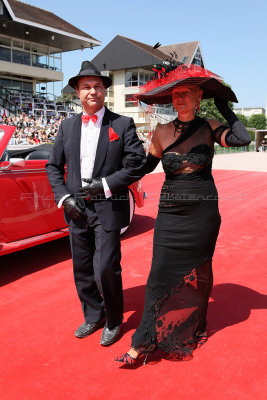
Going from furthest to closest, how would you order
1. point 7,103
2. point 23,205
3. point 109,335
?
point 7,103 → point 23,205 → point 109,335

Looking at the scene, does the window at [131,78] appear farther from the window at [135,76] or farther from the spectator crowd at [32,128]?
the spectator crowd at [32,128]

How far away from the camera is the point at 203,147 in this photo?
107 inches

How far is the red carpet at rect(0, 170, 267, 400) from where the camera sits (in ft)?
7.84

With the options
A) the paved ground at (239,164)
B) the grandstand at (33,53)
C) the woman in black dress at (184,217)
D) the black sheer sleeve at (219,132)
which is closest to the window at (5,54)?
the grandstand at (33,53)

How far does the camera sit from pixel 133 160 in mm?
2830

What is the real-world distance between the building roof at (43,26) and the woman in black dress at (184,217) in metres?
26.3

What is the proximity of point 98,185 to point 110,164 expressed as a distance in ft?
0.71

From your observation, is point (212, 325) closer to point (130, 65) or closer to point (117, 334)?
point (117, 334)

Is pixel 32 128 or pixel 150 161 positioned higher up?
pixel 32 128

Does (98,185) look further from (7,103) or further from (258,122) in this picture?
(258,122)

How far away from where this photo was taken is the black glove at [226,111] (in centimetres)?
273

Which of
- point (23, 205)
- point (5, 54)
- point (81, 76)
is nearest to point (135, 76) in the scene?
point (5, 54)

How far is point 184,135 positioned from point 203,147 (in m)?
0.17

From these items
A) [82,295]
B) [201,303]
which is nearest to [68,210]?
[82,295]
